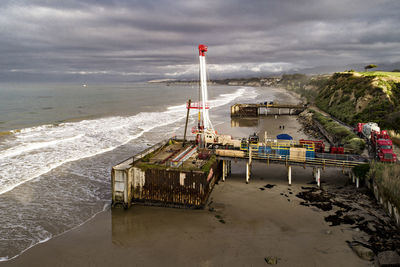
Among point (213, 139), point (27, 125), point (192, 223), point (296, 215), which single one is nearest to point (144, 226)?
point (192, 223)

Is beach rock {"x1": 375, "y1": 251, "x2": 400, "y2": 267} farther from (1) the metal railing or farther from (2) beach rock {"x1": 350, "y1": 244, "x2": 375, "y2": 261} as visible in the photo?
(1) the metal railing

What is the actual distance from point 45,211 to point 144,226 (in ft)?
24.1

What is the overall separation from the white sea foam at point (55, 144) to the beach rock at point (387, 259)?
24.8 m

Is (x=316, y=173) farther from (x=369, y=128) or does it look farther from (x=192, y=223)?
(x=369, y=128)

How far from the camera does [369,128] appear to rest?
34188mm

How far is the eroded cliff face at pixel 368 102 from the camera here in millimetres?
45000

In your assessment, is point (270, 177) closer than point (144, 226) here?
No

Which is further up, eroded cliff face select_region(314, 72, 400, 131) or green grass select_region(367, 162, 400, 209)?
eroded cliff face select_region(314, 72, 400, 131)

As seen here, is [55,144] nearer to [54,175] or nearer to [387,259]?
[54,175]

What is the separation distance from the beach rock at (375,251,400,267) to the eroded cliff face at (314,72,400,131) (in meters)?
30.7

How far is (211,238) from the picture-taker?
16.1 meters

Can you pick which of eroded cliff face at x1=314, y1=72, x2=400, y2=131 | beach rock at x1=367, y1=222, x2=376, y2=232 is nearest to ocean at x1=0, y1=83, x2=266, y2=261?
beach rock at x1=367, y1=222, x2=376, y2=232

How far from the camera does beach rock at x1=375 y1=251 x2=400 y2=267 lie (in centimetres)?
1319

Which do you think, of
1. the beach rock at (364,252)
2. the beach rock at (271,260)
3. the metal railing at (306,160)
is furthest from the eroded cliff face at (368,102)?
the beach rock at (271,260)
